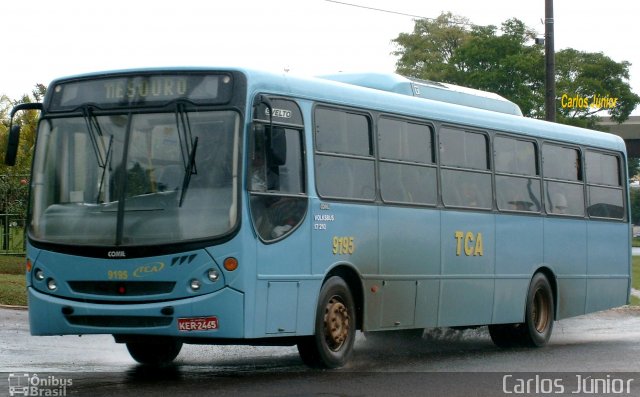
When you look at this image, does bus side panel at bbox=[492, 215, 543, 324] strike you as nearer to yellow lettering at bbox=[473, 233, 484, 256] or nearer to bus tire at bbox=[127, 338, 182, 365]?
yellow lettering at bbox=[473, 233, 484, 256]

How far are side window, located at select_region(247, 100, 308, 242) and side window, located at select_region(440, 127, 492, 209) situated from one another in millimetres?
3293

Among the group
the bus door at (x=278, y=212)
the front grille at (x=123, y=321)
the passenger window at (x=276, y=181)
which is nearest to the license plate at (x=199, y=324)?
the front grille at (x=123, y=321)

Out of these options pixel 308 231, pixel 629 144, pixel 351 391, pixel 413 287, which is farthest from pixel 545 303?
pixel 629 144

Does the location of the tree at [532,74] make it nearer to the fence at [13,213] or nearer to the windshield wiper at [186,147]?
the fence at [13,213]

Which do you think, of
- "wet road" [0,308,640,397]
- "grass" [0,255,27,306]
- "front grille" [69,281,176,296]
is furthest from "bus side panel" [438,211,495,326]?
"grass" [0,255,27,306]

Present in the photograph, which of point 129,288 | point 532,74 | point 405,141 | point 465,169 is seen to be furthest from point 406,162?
point 532,74

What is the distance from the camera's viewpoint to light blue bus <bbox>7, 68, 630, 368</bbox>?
11.9 meters

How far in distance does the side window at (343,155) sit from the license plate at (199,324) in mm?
2059

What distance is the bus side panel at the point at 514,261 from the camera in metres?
17.0

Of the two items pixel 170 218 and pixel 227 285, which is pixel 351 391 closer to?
pixel 227 285

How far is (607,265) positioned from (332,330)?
26.0 ft

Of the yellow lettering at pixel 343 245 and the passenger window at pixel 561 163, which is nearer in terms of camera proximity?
the yellow lettering at pixel 343 245

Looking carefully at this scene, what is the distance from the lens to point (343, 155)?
13758mm

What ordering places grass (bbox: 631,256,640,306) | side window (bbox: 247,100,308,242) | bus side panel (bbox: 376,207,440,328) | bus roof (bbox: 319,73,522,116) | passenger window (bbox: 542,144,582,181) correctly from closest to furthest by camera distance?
side window (bbox: 247,100,308,242) → bus side panel (bbox: 376,207,440,328) → bus roof (bbox: 319,73,522,116) → passenger window (bbox: 542,144,582,181) → grass (bbox: 631,256,640,306)
